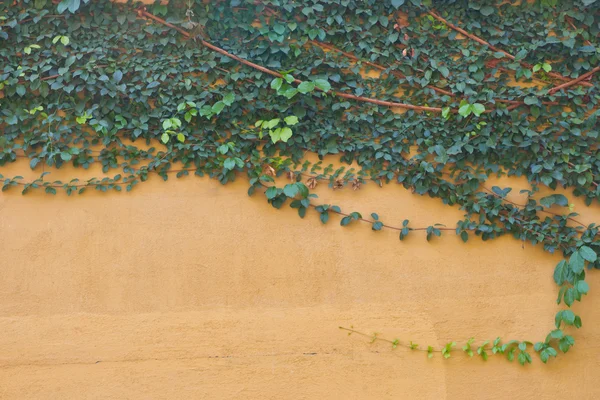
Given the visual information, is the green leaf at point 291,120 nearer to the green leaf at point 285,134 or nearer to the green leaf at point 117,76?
the green leaf at point 285,134

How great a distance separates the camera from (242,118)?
128 inches

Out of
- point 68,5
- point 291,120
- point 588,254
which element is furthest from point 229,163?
point 588,254

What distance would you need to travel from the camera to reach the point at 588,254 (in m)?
3.02

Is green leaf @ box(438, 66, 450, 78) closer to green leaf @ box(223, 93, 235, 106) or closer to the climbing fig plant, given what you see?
the climbing fig plant

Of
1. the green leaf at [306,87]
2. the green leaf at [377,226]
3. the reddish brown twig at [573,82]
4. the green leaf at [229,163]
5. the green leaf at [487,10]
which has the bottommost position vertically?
the green leaf at [377,226]

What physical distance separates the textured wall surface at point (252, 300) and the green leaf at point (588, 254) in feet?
0.68

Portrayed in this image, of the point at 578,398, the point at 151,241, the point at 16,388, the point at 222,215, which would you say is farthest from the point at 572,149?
the point at 16,388

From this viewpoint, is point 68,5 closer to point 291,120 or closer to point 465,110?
point 291,120

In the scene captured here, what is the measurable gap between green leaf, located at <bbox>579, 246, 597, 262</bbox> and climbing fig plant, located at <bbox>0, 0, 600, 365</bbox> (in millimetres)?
127

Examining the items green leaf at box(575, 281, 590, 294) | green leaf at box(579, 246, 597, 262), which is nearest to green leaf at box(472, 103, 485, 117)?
green leaf at box(579, 246, 597, 262)

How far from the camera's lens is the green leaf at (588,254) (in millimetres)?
3008

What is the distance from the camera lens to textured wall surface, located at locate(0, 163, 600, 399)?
10.3 ft

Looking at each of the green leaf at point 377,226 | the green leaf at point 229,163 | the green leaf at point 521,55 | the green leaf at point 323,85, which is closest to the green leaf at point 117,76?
the green leaf at point 229,163

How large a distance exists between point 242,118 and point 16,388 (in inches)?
76.0
